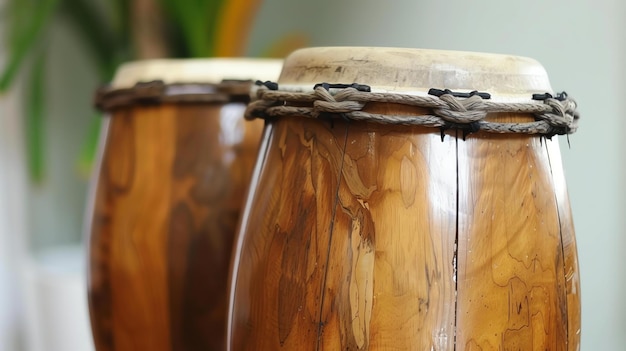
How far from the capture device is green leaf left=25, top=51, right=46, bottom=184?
1917 mm

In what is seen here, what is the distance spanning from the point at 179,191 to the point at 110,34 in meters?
1.42

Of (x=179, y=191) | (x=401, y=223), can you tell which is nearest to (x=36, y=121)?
(x=179, y=191)

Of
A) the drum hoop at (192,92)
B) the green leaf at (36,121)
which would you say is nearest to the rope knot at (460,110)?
the drum hoop at (192,92)

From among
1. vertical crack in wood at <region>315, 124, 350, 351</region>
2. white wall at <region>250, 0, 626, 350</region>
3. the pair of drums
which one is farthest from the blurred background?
vertical crack in wood at <region>315, 124, 350, 351</region>

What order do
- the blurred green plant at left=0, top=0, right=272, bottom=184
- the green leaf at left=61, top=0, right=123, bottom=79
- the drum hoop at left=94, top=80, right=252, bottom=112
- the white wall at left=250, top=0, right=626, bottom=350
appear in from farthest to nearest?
the green leaf at left=61, top=0, right=123, bottom=79
the blurred green plant at left=0, top=0, right=272, bottom=184
the white wall at left=250, top=0, right=626, bottom=350
the drum hoop at left=94, top=80, right=252, bottom=112

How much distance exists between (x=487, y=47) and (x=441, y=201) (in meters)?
0.68

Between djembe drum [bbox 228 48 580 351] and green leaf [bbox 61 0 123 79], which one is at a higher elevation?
green leaf [bbox 61 0 123 79]

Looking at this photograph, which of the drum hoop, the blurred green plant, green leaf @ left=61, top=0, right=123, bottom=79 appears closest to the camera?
the drum hoop

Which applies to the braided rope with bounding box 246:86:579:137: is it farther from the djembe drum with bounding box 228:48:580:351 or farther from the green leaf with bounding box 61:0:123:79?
the green leaf with bounding box 61:0:123:79

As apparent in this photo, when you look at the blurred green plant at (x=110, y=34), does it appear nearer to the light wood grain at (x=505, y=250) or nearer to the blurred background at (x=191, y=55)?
the blurred background at (x=191, y=55)

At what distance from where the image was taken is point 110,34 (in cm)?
212

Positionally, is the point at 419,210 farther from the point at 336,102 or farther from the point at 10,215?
the point at 10,215

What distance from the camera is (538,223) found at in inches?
22.7

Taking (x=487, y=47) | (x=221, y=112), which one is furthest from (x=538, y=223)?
(x=487, y=47)
